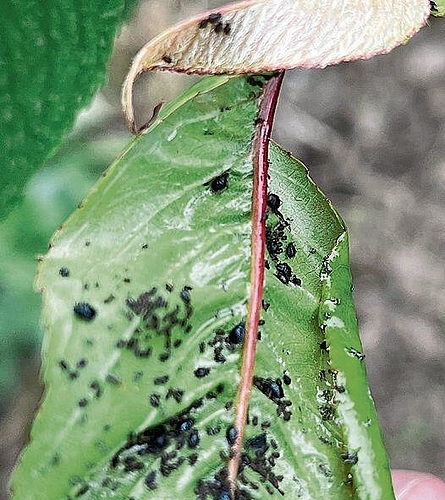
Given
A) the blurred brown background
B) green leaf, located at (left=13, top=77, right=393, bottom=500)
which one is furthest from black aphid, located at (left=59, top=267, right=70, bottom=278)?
the blurred brown background

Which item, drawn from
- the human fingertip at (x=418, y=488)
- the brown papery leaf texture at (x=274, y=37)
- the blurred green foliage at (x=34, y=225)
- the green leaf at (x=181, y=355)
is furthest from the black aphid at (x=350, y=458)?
the blurred green foliage at (x=34, y=225)

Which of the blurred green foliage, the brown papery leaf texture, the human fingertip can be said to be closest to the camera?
the brown papery leaf texture

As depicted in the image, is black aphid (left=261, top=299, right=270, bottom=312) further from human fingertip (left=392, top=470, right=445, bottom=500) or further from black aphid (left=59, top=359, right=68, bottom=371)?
human fingertip (left=392, top=470, right=445, bottom=500)

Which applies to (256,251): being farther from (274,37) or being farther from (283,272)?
(274,37)

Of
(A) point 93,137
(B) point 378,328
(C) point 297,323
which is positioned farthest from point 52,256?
(B) point 378,328

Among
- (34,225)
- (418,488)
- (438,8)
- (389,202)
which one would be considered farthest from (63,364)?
(389,202)

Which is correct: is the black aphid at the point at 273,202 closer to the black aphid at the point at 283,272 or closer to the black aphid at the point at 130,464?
the black aphid at the point at 283,272

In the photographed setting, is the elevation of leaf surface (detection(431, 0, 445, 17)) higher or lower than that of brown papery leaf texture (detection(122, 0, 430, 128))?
higher
